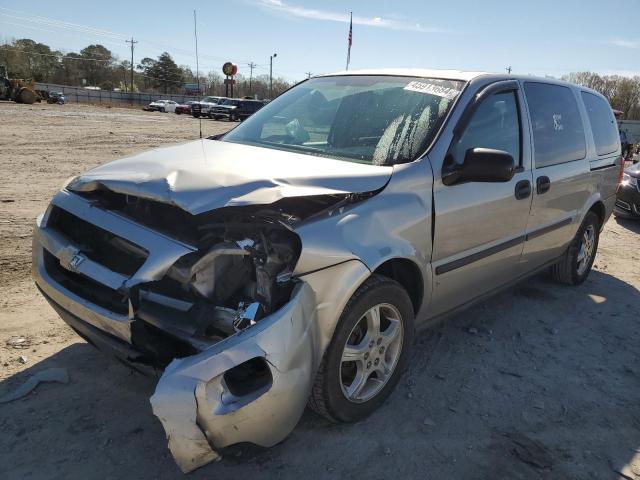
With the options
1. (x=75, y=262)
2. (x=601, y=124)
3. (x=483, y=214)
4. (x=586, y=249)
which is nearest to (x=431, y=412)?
(x=483, y=214)

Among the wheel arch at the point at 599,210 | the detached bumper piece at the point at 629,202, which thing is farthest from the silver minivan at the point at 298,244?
the detached bumper piece at the point at 629,202

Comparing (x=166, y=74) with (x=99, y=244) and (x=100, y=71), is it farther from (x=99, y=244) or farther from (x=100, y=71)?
(x=99, y=244)

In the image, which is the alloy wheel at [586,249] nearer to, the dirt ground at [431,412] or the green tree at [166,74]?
the dirt ground at [431,412]

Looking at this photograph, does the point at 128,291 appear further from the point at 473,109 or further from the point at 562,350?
the point at 562,350

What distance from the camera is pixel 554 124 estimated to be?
13.3ft

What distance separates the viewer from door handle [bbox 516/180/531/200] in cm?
351

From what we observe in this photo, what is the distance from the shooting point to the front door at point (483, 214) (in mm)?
2998

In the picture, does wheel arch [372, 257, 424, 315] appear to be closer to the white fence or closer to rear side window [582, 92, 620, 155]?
rear side window [582, 92, 620, 155]

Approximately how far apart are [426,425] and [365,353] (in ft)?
1.83

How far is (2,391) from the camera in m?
2.82

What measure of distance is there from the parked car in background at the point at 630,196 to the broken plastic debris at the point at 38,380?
8.93 m

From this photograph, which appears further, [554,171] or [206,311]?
[554,171]

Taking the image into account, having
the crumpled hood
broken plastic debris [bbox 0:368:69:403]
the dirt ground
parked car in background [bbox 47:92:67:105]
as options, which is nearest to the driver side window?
the crumpled hood

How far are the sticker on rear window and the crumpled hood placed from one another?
76 centimetres
